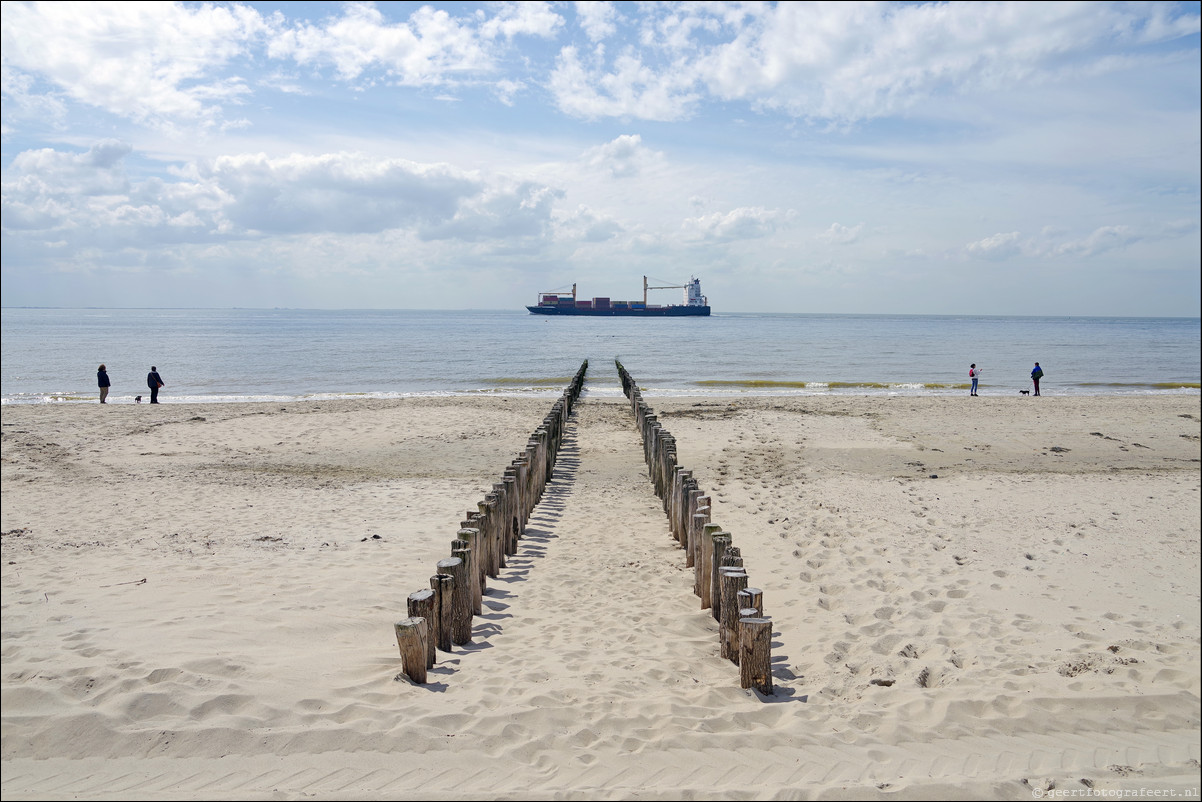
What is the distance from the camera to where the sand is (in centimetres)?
338

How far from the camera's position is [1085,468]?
11438mm

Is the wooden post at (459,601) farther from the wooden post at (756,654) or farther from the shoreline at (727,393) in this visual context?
the shoreline at (727,393)

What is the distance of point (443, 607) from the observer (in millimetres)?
4754

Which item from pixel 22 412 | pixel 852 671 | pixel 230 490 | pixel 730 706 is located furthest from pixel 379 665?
pixel 22 412

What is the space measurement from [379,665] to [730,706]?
214cm

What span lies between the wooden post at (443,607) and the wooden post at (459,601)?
6cm

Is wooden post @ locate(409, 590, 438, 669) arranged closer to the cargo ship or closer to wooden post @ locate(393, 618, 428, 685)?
wooden post @ locate(393, 618, 428, 685)

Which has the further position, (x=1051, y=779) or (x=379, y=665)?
(x=379, y=665)

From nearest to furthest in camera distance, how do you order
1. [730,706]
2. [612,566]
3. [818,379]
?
[730,706], [612,566], [818,379]

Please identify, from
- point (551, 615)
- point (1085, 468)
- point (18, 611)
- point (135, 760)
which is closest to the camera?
point (135, 760)

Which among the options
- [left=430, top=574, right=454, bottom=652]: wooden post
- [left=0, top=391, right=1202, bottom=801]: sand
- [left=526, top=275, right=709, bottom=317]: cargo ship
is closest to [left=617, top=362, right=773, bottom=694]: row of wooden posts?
[left=0, top=391, right=1202, bottom=801]: sand

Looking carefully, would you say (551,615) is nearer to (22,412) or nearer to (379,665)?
(379,665)

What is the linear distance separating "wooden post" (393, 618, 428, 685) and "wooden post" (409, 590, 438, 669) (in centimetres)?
12

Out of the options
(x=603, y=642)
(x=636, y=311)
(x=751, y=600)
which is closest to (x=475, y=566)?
(x=603, y=642)
